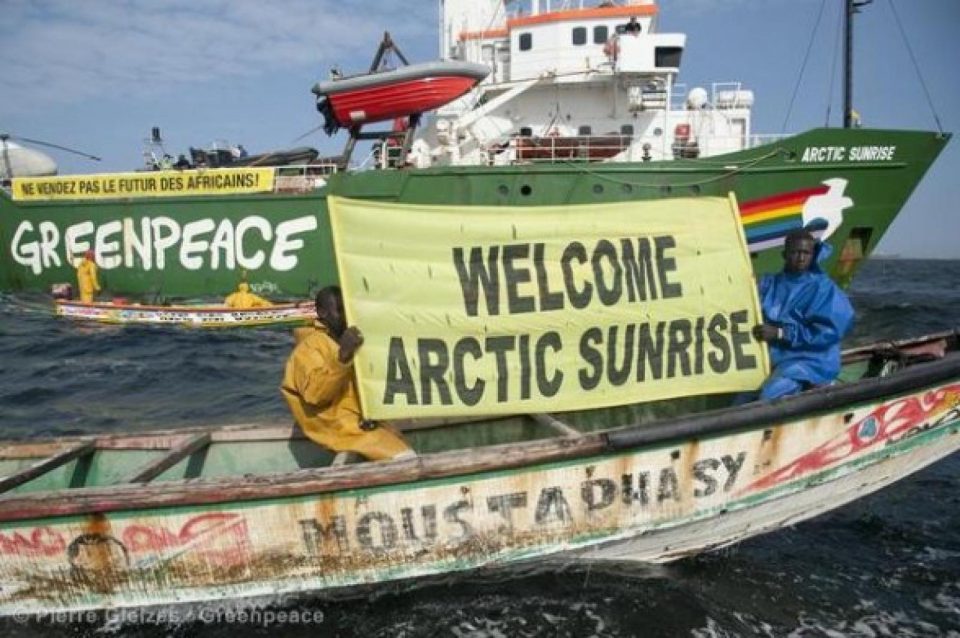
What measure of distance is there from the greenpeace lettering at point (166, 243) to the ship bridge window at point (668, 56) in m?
8.86

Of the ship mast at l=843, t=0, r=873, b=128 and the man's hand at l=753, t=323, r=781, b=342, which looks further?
the ship mast at l=843, t=0, r=873, b=128

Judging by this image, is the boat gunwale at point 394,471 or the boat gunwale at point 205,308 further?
the boat gunwale at point 205,308

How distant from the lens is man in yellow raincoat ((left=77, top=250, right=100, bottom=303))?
1617cm

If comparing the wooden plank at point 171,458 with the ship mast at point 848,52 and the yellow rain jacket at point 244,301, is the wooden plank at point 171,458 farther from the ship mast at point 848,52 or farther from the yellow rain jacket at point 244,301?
the ship mast at point 848,52

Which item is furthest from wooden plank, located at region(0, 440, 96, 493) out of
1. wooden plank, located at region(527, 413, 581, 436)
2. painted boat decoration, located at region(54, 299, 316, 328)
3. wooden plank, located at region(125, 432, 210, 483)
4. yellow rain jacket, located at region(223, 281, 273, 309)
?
yellow rain jacket, located at region(223, 281, 273, 309)

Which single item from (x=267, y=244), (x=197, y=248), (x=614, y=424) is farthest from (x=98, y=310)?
(x=614, y=424)

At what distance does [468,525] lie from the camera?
398cm

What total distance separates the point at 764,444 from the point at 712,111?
14.0 m

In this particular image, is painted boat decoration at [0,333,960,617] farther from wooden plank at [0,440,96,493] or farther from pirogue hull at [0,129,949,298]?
pirogue hull at [0,129,949,298]

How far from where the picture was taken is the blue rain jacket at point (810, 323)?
454 cm

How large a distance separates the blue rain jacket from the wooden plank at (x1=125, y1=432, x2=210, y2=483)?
402 cm

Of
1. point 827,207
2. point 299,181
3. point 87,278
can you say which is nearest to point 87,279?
point 87,278

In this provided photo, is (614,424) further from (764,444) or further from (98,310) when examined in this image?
(98,310)
